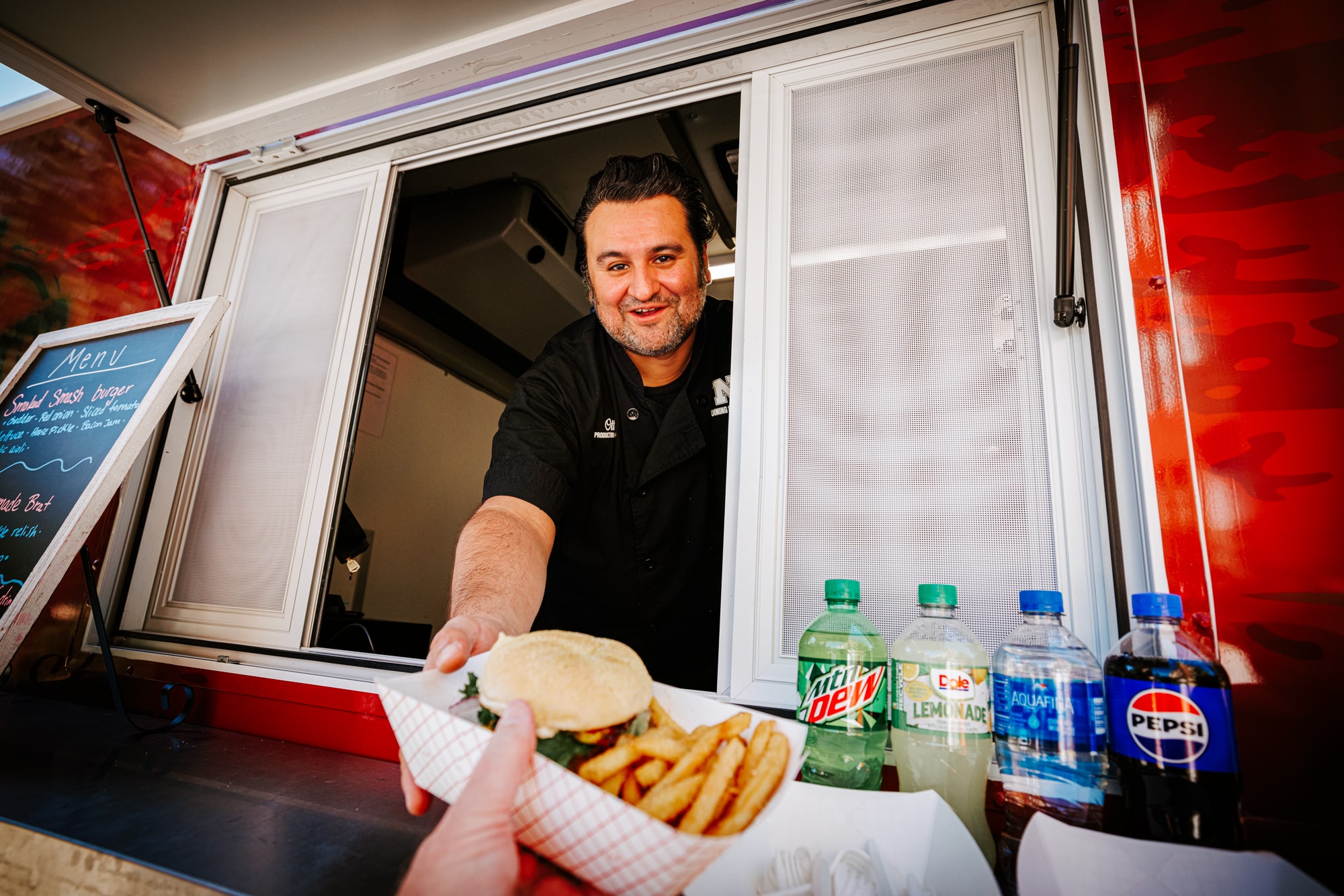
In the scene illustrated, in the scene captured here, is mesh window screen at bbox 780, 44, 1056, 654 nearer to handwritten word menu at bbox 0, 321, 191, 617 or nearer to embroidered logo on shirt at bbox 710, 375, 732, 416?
embroidered logo on shirt at bbox 710, 375, 732, 416

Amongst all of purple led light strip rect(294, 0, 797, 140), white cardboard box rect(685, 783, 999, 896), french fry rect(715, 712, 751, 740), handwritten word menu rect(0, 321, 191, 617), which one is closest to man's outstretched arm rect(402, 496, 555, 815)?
french fry rect(715, 712, 751, 740)

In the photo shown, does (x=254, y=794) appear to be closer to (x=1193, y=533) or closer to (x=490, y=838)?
(x=490, y=838)

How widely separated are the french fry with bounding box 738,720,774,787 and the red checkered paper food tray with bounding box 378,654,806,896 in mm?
32

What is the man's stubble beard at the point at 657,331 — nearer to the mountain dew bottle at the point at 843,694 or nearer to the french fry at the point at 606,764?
the mountain dew bottle at the point at 843,694

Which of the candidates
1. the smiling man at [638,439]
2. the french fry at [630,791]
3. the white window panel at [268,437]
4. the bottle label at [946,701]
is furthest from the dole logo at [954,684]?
the white window panel at [268,437]

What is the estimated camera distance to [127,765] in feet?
4.41

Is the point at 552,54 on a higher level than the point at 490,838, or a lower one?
higher

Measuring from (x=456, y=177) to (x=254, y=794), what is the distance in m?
2.92

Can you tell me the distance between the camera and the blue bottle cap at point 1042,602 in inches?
39.0

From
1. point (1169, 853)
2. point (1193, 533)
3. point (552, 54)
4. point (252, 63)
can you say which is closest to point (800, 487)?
point (1193, 533)

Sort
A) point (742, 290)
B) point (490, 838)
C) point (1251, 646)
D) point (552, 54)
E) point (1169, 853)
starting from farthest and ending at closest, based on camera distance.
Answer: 1. point (552, 54)
2. point (742, 290)
3. point (1251, 646)
4. point (1169, 853)
5. point (490, 838)

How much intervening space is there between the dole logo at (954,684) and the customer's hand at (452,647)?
0.76 metres

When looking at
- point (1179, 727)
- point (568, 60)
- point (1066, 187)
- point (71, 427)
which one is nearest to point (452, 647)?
point (1179, 727)

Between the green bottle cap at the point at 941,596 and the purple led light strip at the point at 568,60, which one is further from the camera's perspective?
the purple led light strip at the point at 568,60
